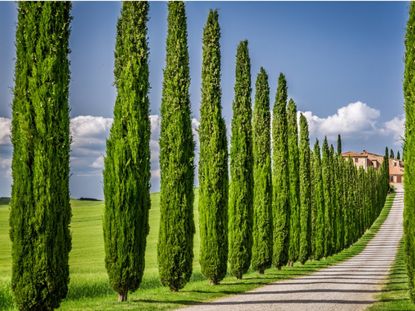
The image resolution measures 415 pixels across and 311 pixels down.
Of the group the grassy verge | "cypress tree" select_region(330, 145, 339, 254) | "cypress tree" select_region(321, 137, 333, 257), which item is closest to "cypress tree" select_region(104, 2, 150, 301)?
the grassy verge

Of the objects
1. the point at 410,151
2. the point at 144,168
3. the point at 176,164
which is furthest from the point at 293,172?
the point at 410,151

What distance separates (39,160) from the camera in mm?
12898

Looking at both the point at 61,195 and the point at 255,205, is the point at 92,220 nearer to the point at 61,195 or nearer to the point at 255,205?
the point at 255,205

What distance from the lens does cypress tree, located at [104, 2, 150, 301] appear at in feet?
56.5

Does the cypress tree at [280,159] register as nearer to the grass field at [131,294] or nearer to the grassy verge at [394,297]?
the grass field at [131,294]

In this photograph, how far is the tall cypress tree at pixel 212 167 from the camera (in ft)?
75.9

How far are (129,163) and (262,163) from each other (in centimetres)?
1535

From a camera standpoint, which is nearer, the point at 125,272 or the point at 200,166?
the point at 125,272

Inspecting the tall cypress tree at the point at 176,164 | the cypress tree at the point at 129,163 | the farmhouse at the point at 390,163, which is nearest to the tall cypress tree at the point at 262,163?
the tall cypress tree at the point at 176,164

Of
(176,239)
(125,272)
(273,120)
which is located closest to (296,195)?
(273,120)

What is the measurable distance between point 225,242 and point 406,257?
9.67 m

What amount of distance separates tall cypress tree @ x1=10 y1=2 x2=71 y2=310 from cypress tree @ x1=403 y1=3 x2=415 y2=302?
26.7 ft

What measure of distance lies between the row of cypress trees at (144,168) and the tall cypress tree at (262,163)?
55 millimetres

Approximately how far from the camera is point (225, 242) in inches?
929
